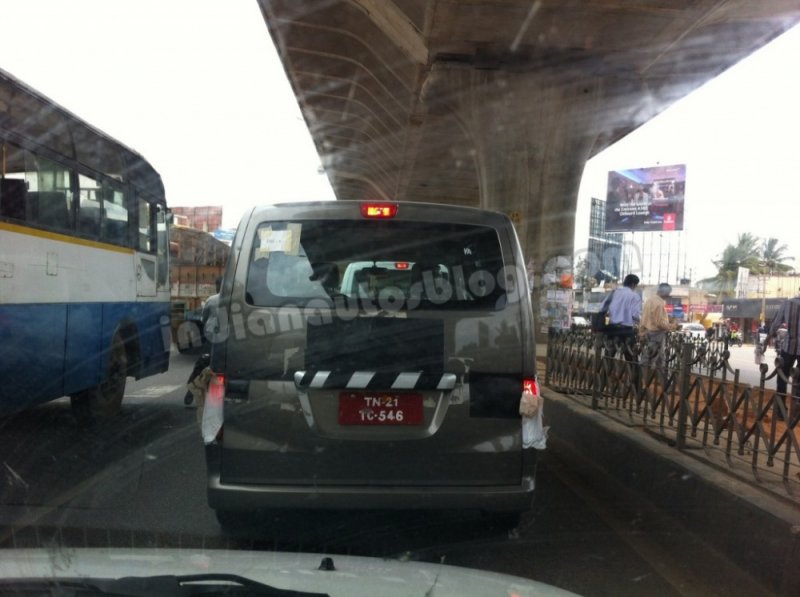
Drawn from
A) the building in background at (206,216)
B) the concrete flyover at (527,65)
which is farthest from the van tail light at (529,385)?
the building in background at (206,216)

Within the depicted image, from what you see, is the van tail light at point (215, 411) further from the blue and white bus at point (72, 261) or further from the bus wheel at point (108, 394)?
the bus wheel at point (108, 394)

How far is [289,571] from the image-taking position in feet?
8.86

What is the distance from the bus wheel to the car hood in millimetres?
5993

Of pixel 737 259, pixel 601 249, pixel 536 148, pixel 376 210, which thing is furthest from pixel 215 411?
pixel 737 259

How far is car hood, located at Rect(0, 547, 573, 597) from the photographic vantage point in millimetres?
2461

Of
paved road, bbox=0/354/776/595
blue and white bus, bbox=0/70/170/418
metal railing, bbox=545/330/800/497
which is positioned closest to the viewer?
paved road, bbox=0/354/776/595

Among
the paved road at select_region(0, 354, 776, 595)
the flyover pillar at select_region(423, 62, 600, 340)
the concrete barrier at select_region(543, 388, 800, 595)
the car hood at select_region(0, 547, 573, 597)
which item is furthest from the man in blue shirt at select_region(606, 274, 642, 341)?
the car hood at select_region(0, 547, 573, 597)

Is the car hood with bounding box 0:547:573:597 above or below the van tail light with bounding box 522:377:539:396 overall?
below

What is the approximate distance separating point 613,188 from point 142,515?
34294 mm

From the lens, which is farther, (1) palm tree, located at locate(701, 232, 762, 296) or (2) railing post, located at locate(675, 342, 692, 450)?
(1) palm tree, located at locate(701, 232, 762, 296)

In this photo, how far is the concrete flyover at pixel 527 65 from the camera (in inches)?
545

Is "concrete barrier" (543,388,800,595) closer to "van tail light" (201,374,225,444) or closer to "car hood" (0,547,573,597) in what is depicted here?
"car hood" (0,547,573,597)

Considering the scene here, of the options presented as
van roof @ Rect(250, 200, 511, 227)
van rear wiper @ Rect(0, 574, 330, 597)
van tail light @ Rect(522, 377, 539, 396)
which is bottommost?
van rear wiper @ Rect(0, 574, 330, 597)

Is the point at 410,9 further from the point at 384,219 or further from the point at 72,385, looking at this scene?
the point at 384,219
